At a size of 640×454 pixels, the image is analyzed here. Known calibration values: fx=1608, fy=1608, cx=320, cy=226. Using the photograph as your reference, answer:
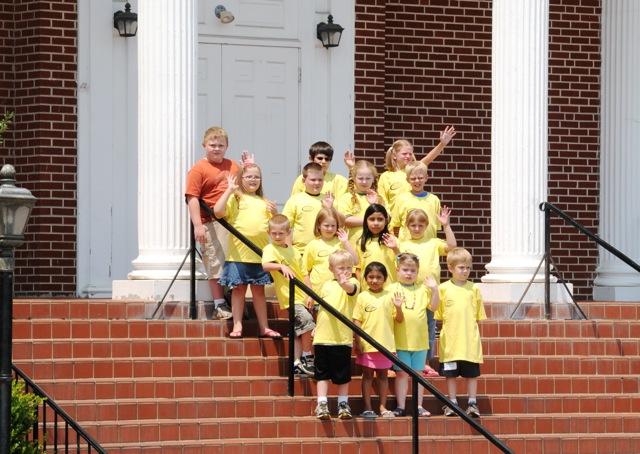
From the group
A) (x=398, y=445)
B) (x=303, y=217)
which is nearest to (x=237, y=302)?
(x=303, y=217)

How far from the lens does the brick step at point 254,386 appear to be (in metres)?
12.2

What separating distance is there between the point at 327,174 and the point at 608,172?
445cm

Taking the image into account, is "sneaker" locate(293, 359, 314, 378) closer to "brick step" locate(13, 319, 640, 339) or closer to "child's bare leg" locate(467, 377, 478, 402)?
"brick step" locate(13, 319, 640, 339)

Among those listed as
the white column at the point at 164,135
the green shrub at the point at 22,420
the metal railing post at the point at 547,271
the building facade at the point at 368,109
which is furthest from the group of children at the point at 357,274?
the green shrub at the point at 22,420

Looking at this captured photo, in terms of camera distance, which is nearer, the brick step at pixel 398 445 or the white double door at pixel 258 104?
the brick step at pixel 398 445

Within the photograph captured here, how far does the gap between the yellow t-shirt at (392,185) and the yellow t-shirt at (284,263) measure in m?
1.41

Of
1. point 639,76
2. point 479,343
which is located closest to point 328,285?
point 479,343

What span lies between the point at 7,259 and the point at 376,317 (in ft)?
12.0

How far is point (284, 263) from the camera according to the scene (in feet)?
42.4

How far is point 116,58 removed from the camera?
1638 cm

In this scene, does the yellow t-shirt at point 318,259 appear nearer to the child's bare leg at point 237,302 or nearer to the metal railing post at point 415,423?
the child's bare leg at point 237,302

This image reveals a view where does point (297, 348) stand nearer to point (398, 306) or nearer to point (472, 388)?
point (398, 306)

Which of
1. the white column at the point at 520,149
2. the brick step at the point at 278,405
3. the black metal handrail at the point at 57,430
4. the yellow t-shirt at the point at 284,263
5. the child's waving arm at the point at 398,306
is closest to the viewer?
the black metal handrail at the point at 57,430

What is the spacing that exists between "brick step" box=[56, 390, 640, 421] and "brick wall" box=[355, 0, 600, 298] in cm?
505
